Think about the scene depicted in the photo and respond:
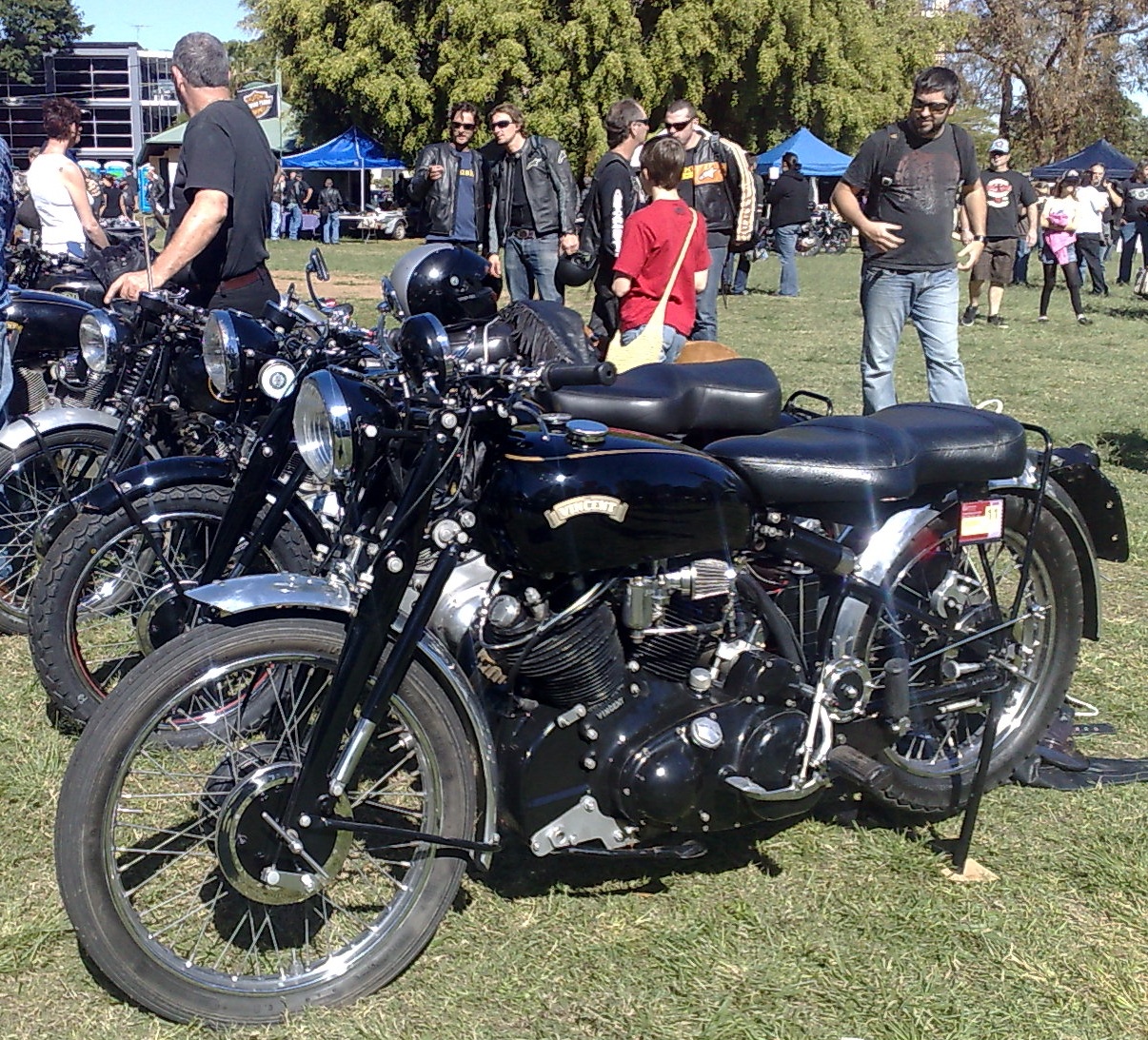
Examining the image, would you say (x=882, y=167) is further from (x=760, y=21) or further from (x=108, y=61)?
(x=108, y=61)

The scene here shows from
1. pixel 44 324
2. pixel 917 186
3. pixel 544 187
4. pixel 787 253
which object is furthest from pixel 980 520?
pixel 787 253

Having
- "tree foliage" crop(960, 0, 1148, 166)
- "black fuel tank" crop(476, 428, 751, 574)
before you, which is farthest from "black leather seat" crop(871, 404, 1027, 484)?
"tree foliage" crop(960, 0, 1148, 166)

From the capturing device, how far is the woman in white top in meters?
8.47

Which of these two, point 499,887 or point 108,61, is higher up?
point 108,61

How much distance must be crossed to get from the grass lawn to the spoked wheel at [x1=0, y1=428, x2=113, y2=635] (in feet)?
2.81

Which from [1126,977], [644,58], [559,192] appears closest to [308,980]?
[1126,977]

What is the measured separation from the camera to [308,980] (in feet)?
8.74

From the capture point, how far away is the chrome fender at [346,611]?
254 centimetres

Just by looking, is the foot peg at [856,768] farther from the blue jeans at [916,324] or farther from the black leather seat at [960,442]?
the blue jeans at [916,324]

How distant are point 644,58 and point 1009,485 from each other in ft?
105

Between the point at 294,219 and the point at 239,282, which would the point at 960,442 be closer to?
the point at 239,282

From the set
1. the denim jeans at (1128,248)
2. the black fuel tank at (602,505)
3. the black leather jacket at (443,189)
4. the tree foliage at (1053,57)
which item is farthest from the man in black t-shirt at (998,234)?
the tree foliage at (1053,57)

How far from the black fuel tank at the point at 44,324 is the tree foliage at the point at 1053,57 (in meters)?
47.5

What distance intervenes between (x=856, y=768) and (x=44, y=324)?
12.9 feet
